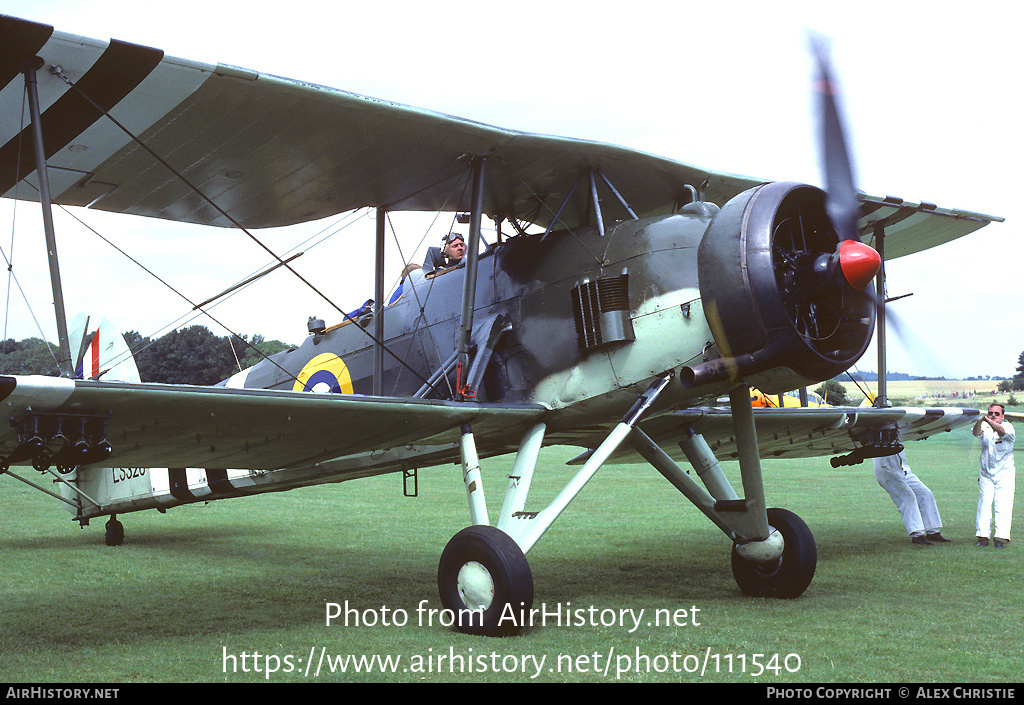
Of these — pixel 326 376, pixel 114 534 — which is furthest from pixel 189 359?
pixel 326 376

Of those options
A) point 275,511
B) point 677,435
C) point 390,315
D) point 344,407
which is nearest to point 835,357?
point 677,435

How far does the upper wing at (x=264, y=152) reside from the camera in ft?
17.3

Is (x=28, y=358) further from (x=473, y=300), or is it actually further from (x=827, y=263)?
(x=827, y=263)

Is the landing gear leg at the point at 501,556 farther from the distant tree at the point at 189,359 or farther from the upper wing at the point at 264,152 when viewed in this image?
the distant tree at the point at 189,359

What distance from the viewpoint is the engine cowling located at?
5207mm

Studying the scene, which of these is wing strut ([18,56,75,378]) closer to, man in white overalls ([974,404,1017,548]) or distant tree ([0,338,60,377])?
man in white overalls ([974,404,1017,548])

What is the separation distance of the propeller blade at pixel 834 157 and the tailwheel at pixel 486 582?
286 centimetres

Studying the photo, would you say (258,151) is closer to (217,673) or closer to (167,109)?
(167,109)

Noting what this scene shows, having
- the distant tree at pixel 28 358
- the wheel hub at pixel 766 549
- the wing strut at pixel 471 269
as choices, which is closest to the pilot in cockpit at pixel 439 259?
the wing strut at pixel 471 269

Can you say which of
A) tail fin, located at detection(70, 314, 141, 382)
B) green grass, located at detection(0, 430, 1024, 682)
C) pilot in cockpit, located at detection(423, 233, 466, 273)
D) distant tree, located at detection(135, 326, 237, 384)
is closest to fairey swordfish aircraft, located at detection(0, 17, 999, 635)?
pilot in cockpit, located at detection(423, 233, 466, 273)

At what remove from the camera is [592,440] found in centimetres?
765

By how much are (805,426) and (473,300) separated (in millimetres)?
4079

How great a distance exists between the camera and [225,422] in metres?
5.60
